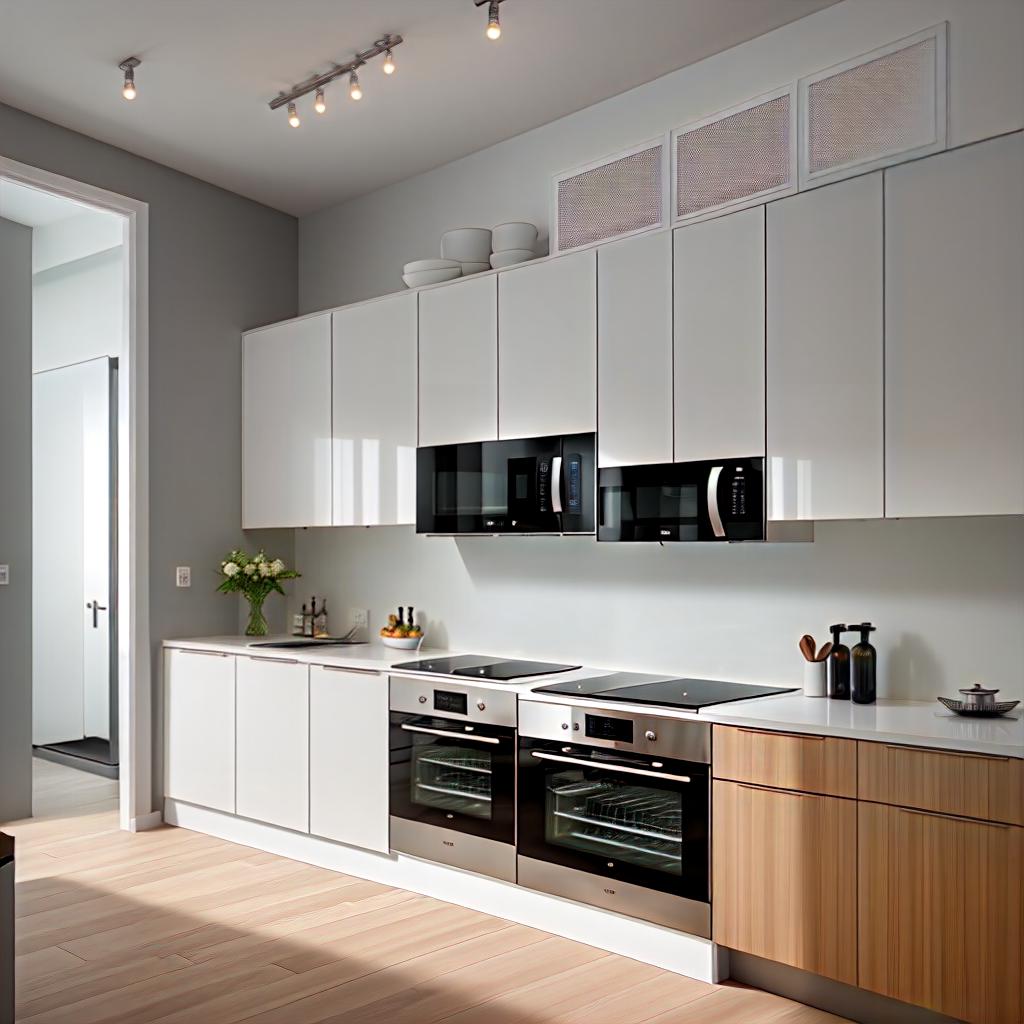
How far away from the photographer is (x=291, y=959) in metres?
3.29

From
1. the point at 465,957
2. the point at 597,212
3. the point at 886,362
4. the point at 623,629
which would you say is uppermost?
the point at 597,212

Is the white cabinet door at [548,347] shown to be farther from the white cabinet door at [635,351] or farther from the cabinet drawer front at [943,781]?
the cabinet drawer front at [943,781]

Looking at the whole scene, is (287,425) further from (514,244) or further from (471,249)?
(514,244)

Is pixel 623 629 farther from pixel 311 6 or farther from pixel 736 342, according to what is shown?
pixel 311 6

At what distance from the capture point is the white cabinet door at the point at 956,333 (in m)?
2.81

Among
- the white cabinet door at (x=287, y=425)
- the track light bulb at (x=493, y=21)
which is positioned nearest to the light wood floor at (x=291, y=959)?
the white cabinet door at (x=287, y=425)

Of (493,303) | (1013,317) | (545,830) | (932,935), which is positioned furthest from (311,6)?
(932,935)

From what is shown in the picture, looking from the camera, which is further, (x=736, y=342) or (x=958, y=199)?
(x=736, y=342)

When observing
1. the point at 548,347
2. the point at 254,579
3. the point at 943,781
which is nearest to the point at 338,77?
the point at 548,347

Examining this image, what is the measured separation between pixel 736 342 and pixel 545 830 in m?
1.73

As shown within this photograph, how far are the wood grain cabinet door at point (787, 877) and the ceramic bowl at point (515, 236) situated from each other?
90.3 inches

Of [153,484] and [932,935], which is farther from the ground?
[153,484]

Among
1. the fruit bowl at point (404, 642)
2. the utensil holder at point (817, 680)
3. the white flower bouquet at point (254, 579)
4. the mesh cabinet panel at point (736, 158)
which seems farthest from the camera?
the white flower bouquet at point (254, 579)

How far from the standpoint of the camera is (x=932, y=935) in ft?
8.63
